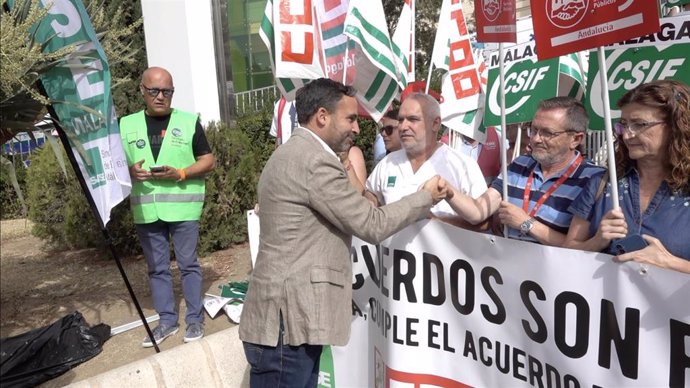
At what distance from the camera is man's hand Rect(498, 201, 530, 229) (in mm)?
2701

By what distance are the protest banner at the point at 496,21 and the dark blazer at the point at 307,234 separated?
1000 millimetres

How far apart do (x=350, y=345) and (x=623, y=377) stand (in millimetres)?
1494

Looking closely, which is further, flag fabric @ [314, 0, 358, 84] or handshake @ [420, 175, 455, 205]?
flag fabric @ [314, 0, 358, 84]

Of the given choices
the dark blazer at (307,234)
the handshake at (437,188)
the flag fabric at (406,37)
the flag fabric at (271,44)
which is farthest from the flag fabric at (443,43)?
the dark blazer at (307,234)

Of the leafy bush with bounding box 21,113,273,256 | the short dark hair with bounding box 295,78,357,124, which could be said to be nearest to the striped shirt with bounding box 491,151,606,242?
the short dark hair with bounding box 295,78,357,124

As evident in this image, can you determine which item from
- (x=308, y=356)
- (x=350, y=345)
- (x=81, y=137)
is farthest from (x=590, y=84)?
(x=81, y=137)

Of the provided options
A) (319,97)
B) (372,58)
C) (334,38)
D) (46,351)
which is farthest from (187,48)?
(319,97)

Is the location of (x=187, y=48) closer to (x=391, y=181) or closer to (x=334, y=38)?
(x=334, y=38)

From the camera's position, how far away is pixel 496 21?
2955mm

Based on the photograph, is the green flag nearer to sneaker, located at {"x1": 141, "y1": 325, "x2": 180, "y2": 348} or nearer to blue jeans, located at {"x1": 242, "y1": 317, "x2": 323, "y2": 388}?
sneaker, located at {"x1": 141, "y1": 325, "x2": 180, "y2": 348}

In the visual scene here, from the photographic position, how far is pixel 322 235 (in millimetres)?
2479

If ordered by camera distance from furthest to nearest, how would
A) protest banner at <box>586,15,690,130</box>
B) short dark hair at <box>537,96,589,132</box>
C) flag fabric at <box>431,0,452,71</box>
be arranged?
flag fabric at <box>431,0,452,71</box>, protest banner at <box>586,15,690,130</box>, short dark hair at <box>537,96,589,132</box>

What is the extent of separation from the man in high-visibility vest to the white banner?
65.4 inches

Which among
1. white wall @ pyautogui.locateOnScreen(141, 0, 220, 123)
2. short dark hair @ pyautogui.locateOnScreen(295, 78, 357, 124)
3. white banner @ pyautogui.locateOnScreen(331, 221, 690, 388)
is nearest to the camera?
white banner @ pyautogui.locateOnScreen(331, 221, 690, 388)
